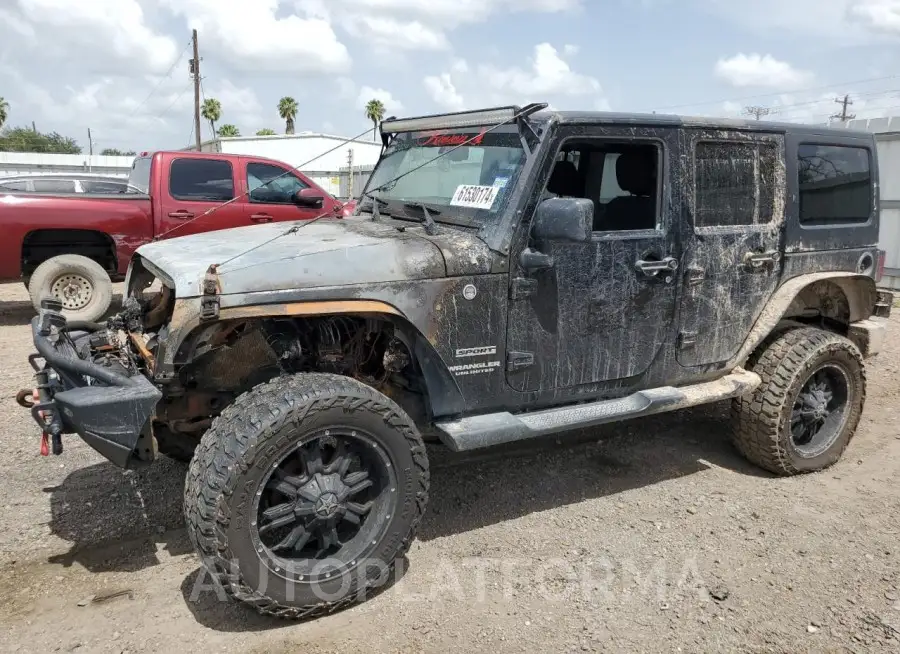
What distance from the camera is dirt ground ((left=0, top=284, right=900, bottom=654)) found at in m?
2.89

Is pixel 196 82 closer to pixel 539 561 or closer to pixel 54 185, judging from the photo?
pixel 54 185

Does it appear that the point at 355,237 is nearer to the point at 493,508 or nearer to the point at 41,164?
the point at 493,508

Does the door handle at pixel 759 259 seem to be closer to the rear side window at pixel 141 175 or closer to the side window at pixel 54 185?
the rear side window at pixel 141 175

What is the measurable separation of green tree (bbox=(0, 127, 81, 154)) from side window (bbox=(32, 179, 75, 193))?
51.6 m

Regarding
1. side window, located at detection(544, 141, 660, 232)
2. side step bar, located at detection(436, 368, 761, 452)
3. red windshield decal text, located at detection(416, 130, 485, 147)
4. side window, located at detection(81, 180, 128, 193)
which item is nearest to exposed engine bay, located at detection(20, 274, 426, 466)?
side step bar, located at detection(436, 368, 761, 452)

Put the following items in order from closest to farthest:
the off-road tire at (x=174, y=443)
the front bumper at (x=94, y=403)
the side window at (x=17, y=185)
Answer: the front bumper at (x=94, y=403), the off-road tire at (x=174, y=443), the side window at (x=17, y=185)

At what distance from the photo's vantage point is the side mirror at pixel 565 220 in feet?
10.3

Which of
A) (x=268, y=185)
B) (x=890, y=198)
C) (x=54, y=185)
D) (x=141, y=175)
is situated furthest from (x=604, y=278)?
(x=890, y=198)

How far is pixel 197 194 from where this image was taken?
340 inches

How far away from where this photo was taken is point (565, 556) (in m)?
3.49

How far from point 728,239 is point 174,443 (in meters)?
3.26

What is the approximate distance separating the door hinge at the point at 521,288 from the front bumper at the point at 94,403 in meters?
1.60

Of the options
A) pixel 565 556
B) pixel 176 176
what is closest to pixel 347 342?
pixel 565 556

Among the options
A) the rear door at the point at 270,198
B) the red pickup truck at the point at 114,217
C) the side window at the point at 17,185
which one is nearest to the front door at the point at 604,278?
the red pickup truck at the point at 114,217
